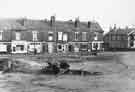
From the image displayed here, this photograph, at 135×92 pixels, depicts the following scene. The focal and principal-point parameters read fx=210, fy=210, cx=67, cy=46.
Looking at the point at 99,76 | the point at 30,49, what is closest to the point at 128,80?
the point at 99,76

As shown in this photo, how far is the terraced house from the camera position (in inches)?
362

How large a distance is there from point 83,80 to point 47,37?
4.75m

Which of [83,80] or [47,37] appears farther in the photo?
[47,37]

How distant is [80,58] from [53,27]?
3.71 meters

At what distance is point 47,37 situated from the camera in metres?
10.4

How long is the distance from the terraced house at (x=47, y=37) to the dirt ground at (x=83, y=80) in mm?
2012

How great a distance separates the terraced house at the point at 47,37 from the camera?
30.2ft

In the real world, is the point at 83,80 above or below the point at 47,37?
below

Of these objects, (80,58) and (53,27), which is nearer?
(80,58)

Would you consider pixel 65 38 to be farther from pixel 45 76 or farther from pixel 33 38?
pixel 45 76

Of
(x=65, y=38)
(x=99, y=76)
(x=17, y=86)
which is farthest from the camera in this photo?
(x=65, y=38)

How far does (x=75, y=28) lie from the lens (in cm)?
1144

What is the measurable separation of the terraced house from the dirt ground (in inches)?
79.2

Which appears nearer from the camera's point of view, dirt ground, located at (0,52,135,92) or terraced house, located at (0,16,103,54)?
dirt ground, located at (0,52,135,92)
